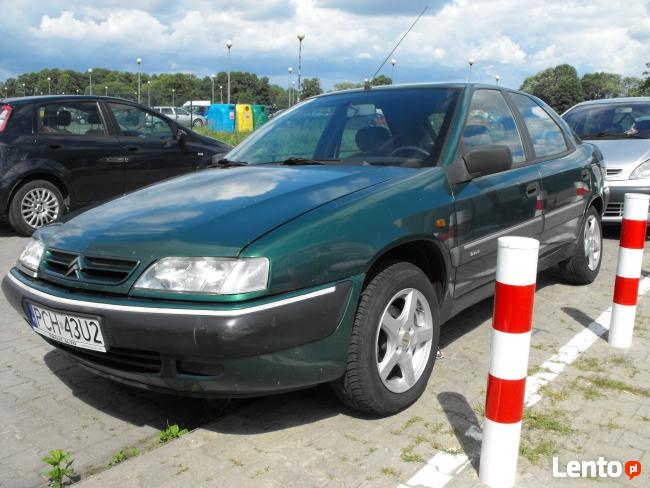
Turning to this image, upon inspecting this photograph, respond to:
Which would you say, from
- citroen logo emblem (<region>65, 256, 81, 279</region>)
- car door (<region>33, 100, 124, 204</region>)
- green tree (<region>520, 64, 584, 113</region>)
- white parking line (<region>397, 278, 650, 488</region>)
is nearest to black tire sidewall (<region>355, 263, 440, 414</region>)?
white parking line (<region>397, 278, 650, 488</region>)

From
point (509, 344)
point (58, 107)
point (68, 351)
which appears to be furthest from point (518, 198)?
point (58, 107)

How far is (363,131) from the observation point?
149 inches

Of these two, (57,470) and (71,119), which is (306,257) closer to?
(57,470)

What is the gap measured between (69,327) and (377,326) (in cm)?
133

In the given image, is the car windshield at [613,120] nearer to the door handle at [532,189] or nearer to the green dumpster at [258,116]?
the door handle at [532,189]

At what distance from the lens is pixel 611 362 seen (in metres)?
3.73

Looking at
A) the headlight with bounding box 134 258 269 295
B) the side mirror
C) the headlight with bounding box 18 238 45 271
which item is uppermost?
the side mirror

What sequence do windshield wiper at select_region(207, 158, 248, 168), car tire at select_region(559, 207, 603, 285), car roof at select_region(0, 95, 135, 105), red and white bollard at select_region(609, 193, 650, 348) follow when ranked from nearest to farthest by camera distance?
red and white bollard at select_region(609, 193, 650, 348)
windshield wiper at select_region(207, 158, 248, 168)
car tire at select_region(559, 207, 603, 285)
car roof at select_region(0, 95, 135, 105)

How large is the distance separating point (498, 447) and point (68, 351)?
1.92 meters

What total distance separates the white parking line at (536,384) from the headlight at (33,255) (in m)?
1.98

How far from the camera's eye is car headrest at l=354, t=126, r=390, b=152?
3654mm

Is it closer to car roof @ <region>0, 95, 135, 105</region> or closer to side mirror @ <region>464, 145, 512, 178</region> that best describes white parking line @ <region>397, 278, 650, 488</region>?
side mirror @ <region>464, 145, 512, 178</region>

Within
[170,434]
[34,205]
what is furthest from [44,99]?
[170,434]

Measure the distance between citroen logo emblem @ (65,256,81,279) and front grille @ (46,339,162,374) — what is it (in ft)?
1.11
